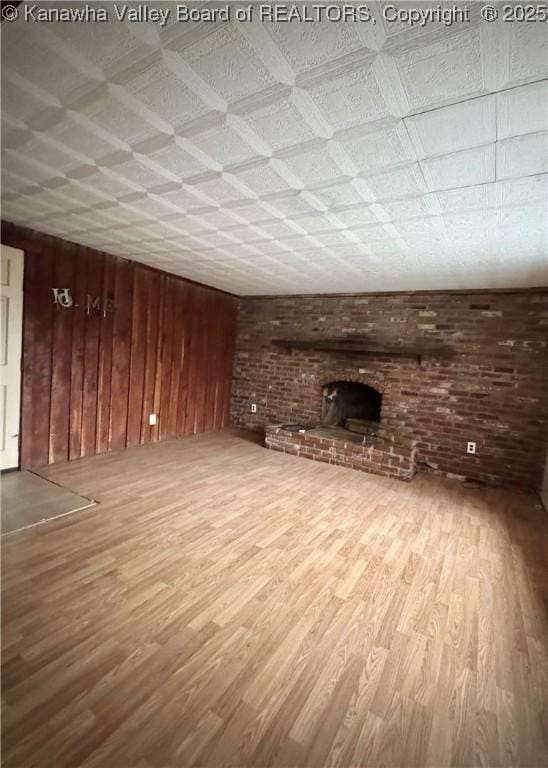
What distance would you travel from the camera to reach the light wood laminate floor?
3.78 ft

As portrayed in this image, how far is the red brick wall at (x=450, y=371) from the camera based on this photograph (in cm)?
379

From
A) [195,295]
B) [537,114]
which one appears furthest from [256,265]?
[537,114]

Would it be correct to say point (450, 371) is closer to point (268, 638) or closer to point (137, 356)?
point (268, 638)

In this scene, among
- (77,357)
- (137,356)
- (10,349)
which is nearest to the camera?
(10,349)

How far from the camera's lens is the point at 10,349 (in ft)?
10.3

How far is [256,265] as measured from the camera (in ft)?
12.4

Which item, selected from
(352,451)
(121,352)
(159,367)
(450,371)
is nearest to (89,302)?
(121,352)

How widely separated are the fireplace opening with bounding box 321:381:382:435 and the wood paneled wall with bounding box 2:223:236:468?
1.83 m

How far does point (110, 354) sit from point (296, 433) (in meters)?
2.51

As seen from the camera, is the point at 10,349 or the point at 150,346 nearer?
the point at 10,349

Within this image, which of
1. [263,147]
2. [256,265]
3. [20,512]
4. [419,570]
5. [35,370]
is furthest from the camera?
[256,265]

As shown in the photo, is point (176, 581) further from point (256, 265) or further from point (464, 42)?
point (256, 265)

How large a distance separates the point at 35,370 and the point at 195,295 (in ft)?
7.80

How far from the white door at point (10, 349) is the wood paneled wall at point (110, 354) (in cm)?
7
